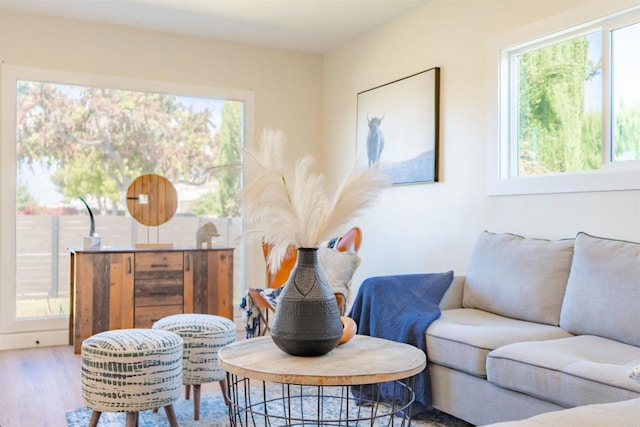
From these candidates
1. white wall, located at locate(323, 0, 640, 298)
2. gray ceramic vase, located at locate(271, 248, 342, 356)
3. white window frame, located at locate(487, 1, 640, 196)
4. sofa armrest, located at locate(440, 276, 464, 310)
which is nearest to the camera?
gray ceramic vase, located at locate(271, 248, 342, 356)

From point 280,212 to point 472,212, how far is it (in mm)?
2102

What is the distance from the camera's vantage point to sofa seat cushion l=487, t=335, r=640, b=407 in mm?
1893

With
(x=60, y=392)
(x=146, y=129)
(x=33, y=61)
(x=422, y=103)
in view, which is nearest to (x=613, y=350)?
(x=422, y=103)

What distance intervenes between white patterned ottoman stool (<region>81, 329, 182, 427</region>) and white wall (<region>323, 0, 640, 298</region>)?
2.09 metres

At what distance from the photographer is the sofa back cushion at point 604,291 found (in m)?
2.41

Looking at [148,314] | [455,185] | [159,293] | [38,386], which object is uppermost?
[455,185]

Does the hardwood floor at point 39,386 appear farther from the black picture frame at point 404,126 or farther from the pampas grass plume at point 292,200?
the black picture frame at point 404,126

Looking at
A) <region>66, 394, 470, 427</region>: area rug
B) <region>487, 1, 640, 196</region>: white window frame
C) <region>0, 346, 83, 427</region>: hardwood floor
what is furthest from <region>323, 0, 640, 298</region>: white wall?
<region>0, 346, 83, 427</region>: hardwood floor

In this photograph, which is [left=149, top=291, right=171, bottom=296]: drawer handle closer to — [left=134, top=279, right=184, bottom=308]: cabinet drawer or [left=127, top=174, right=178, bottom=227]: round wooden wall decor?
[left=134, top=279, right=184, bottom=308]: cabinet drawer

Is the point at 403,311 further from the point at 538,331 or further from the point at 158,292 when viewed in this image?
the point at 158,292

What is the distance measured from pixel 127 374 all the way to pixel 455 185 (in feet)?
7.94

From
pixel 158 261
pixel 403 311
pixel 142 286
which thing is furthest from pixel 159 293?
pixel 403 311

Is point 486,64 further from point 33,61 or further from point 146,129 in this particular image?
point 33,61

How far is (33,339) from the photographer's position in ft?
14.6
